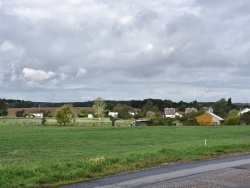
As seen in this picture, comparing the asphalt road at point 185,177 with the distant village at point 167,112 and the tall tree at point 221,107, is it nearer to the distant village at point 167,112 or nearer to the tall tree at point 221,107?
the distant village at point 167,112

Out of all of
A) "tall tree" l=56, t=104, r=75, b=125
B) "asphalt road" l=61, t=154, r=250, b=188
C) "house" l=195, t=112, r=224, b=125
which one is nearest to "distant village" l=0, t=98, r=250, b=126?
"house" l=195, t=112, r=224, b=125

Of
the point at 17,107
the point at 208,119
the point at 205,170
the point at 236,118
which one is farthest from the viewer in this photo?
the point at 17,107

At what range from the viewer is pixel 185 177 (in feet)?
38.6

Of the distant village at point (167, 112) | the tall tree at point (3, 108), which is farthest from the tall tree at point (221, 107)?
the tall tree at point (3, 108)

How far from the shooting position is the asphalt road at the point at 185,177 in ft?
34.9

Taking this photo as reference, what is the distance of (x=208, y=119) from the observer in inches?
4077

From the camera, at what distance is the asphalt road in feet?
34.9

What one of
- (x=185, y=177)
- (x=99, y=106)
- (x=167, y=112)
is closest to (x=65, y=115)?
(x=99, y=106)

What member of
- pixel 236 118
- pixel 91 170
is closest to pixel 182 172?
pixel 91 170

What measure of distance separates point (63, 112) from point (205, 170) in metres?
88.1

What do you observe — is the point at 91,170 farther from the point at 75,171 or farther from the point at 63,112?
the point at 63,112

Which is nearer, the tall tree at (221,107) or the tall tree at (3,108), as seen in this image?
the tall tree at (221,107)

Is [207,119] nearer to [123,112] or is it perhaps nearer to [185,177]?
[123,112]

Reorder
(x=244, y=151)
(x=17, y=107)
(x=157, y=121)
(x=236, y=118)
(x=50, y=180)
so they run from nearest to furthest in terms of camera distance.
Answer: (x=50, y=180), (x=244, y=151), (x=236, y=118), (x=157, y=121), (x=17, y=107)
